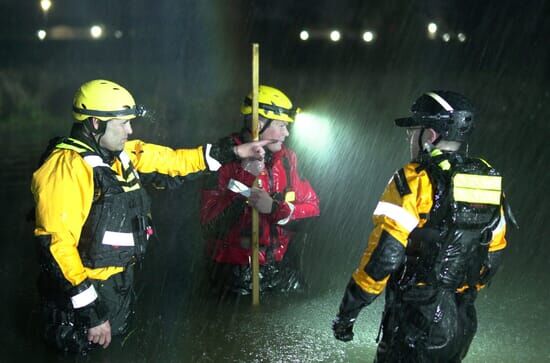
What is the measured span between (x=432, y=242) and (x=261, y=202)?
267 cm

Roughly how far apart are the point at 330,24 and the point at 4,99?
44.4 ft

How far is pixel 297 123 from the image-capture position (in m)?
15.1

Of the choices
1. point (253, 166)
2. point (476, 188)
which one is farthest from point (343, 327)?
point (253, 166)

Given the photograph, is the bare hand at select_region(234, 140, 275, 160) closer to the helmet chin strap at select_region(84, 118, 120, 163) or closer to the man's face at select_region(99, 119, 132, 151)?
the man's face at select_region(99, 119, 132, 151)

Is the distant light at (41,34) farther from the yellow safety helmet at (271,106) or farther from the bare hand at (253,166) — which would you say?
the bare hand at (253,166)

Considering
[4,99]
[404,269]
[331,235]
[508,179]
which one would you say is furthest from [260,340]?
[4,99]

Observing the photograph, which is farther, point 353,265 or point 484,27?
point 484,27

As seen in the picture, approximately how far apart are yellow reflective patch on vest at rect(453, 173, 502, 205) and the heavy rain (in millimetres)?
2306

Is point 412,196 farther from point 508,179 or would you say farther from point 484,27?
point 484,27

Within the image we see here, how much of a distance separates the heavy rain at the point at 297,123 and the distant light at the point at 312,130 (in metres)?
0.07

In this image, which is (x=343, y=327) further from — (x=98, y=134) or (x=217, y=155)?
(x=217, y=155)

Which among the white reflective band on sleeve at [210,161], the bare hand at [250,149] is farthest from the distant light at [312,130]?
the white reflective band on sleeve at [210,161]

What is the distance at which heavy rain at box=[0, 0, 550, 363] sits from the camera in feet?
18.8

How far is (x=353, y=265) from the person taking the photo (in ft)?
25.4
